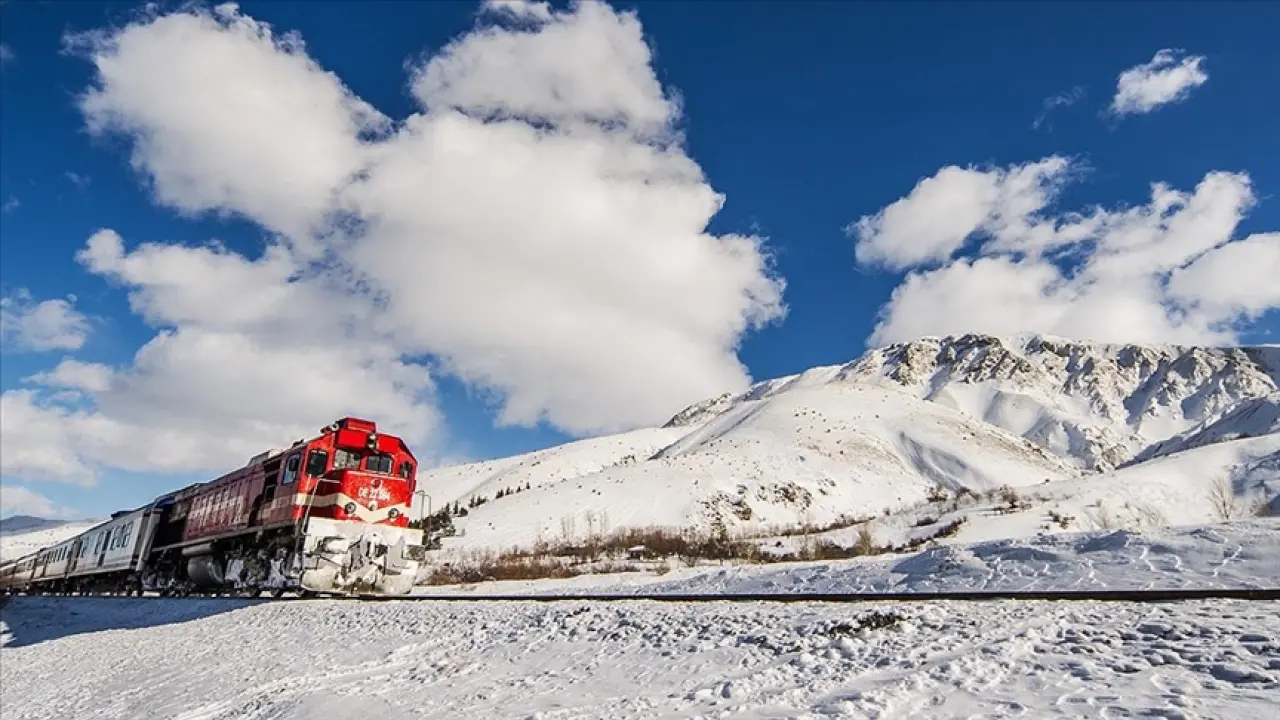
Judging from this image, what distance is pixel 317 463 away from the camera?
61.3 ft

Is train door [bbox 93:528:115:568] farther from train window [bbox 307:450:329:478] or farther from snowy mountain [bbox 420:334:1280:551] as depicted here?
train window [bbox 307:450:329:478]

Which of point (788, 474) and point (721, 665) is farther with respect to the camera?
point (788, 474)

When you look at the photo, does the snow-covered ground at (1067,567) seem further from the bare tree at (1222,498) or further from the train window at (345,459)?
the bare tree at (1222,498)

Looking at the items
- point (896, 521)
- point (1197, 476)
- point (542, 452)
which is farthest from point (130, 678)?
point (542, 452)

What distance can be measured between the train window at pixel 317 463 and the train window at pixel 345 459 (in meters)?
0.28

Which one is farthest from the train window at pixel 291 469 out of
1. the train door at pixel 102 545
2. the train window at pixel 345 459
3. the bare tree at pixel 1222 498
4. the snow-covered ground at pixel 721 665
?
the bare tree at pixel 1222 498

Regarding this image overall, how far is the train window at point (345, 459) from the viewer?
1914cm

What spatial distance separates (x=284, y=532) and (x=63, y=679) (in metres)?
5.08

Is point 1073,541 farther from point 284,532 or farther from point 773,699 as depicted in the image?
point 284,532

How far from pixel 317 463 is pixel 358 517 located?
1.73m

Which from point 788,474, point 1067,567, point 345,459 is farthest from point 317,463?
point 788,474

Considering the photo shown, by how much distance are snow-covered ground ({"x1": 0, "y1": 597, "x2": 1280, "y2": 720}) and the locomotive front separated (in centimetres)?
411

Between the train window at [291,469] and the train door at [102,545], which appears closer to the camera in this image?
the train window at [291,469]

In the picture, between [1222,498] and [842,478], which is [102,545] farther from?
[842,478]
